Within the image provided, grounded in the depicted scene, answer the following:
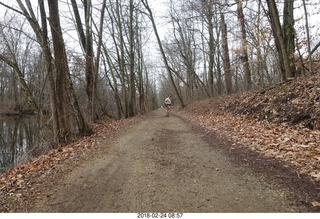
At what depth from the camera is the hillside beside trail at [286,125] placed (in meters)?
5.27

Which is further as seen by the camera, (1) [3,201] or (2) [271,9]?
(2) [271,9]

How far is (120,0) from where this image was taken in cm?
2147

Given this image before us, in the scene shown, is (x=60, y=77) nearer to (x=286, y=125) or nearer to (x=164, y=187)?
(x=164, y=187)

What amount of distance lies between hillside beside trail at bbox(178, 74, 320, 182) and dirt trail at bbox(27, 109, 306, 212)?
3.37 ft

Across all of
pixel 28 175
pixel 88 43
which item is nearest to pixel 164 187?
pixel 28 175

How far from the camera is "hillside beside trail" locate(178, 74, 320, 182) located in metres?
5.27

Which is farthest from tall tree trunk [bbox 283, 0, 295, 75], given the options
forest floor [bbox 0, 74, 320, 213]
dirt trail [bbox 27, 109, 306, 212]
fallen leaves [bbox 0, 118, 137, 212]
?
fallen leaves [bbox 0, 118, 137, 212]

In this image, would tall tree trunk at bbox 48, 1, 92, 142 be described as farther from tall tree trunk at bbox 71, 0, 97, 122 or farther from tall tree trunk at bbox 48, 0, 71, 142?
tall tree trunk at bbox 71, 0, 97, 122

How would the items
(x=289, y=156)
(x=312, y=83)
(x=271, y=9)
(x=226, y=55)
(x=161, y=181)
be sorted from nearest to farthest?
(x=161, y=181), (x=289, y=156), (x=312, y=83), (x=271, y=9), (x=226, y=55)

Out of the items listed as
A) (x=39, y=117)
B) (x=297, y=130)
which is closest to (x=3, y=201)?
(x=297, y=130)

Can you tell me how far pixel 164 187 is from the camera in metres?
4.28

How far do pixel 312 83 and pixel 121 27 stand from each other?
1687cm

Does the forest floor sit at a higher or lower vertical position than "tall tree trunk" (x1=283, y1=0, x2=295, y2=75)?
lower

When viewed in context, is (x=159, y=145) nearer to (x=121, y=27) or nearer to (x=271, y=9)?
(x=271, y=9)
